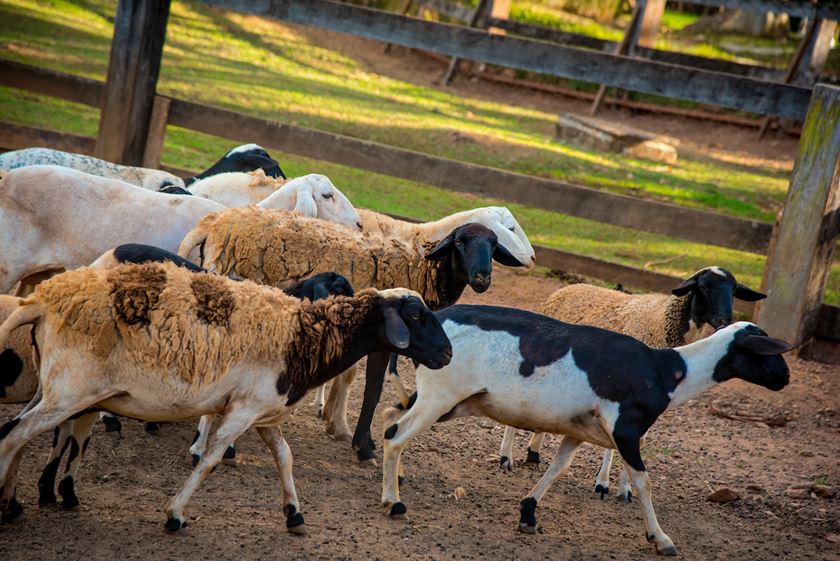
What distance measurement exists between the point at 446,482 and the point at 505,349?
1208 millimetres

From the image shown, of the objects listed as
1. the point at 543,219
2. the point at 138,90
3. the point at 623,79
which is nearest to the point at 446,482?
the point at 623,79

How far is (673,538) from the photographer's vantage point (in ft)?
21.2

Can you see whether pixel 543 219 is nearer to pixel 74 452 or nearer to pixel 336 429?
pixel 336 429

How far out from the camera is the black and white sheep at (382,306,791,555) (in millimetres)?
6105

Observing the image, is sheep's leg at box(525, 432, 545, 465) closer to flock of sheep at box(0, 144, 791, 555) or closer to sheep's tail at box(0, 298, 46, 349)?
flock of sheep at box(0, 144, 791, 555)

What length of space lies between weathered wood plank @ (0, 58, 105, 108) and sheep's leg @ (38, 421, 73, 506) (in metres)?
7.29

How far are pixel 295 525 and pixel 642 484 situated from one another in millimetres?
2125

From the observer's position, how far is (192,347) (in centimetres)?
531

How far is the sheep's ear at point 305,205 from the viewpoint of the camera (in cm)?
841

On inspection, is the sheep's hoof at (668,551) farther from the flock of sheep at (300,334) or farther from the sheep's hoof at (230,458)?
the sheep's hoof at (230,458)

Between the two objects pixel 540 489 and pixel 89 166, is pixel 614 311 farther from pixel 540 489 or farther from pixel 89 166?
pixel 89 166

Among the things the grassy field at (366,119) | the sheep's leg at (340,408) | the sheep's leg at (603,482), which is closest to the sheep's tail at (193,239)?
the sheep's leg at (340,408)

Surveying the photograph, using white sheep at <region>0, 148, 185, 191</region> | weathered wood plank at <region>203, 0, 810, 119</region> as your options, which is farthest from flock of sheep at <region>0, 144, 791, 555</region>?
weathered wood plank at <region>203, 0, 810, 119</region>

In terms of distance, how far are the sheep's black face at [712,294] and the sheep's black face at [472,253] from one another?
55.8 inches
